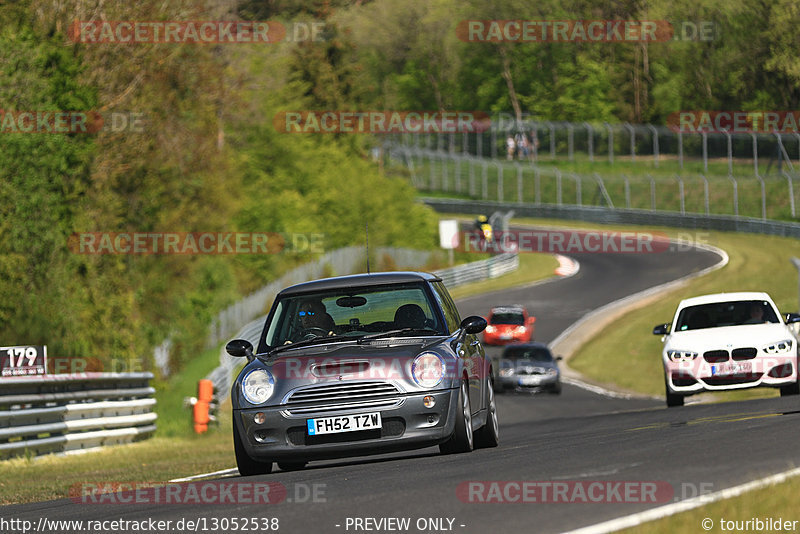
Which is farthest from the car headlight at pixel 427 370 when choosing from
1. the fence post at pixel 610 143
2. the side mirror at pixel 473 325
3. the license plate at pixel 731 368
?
the fence post at pixel 610 143

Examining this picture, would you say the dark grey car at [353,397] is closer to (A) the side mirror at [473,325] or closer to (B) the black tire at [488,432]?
(A) the side mirror at [473,325]

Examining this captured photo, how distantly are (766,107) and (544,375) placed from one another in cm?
5996

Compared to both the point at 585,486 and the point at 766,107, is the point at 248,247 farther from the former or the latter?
the point at 585,486

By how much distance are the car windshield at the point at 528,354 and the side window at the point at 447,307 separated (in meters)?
20.5

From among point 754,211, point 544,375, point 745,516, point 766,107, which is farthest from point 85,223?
point 766,107

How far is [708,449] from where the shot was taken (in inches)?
400

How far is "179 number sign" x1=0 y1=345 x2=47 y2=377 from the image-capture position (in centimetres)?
1703

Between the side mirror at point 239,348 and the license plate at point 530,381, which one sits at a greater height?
the side mirror at point 239,348
